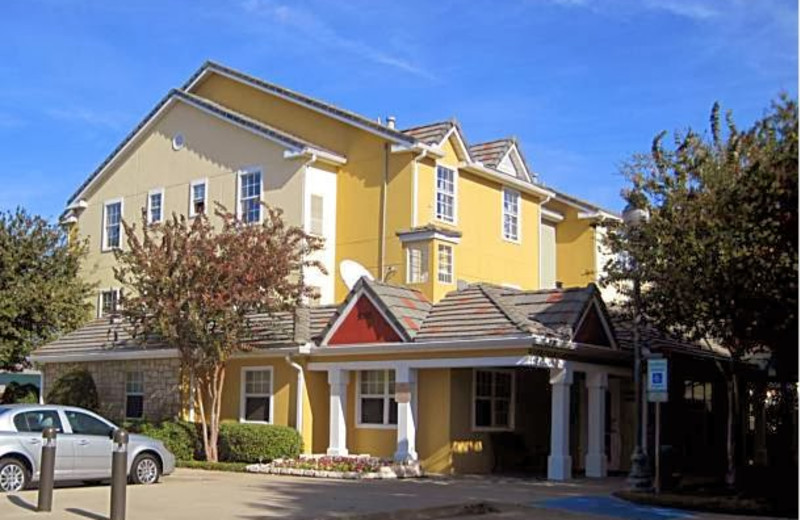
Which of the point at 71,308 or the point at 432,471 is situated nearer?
the point at 432,471

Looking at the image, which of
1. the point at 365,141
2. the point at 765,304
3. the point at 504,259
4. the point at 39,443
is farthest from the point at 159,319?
the point at 765,304

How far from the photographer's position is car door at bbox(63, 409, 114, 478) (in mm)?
18500

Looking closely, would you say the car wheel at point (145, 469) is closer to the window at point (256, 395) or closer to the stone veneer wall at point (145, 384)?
the window at point (256, 395)

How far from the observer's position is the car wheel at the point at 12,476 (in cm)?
1752

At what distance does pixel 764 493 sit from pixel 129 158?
79.8 feet

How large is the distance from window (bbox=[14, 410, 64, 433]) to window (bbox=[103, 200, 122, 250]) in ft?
57.5

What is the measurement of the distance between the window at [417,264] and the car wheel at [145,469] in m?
8.96

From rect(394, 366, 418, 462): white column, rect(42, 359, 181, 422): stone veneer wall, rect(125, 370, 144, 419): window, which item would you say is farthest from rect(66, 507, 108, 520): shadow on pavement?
rect(125, 370, 144, 419): window

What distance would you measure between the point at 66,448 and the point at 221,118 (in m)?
16.4

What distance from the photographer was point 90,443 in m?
18.6

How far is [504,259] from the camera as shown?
32.5 m

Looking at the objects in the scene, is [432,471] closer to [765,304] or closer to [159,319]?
[159,319]

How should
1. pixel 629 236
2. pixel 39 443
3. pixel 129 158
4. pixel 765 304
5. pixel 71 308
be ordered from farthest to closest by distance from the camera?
pixel 129 158 → pixel 71 308 → pixel 629 236 → pixel 39 443 → pixel 765 304

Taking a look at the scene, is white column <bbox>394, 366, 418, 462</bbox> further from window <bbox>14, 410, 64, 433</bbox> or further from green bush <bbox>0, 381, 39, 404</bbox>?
green bush <bbox>0, 381, 39, 404</bbox>
